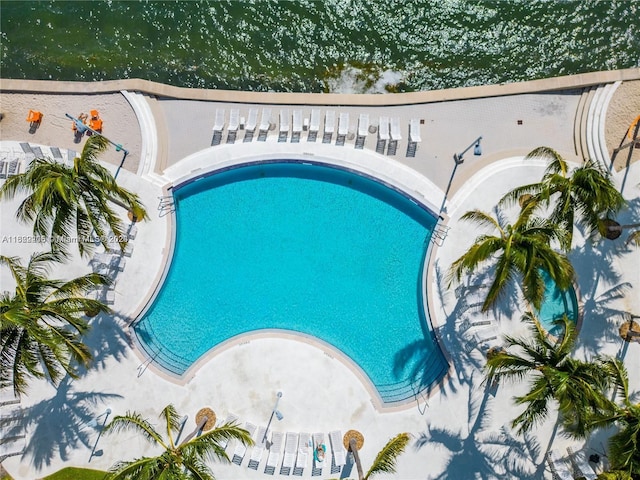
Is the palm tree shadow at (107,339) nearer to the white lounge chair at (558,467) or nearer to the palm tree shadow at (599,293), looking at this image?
the white lounge chair at (558,467)

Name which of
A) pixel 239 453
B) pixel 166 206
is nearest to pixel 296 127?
pixel 166 206

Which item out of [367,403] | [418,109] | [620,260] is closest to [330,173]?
[418,109]

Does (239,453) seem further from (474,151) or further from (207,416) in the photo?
(474,151)

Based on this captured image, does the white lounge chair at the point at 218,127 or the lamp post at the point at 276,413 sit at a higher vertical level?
the white lounge chair at the point at 218,127

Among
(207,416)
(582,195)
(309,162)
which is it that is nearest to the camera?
(582,195)

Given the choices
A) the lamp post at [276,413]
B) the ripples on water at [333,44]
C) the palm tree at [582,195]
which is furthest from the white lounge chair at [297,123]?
the lamp post at [276,413]
